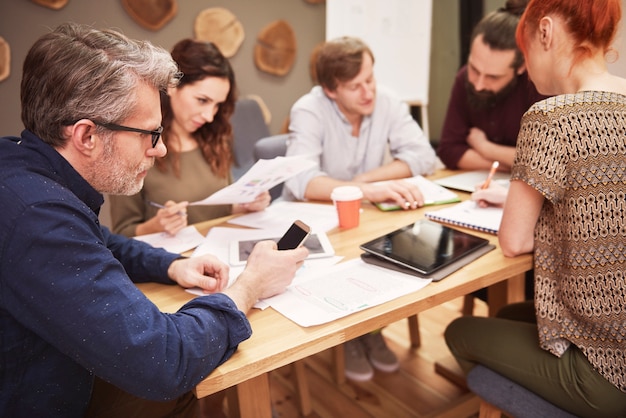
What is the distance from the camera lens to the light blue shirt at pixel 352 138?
209 centimetres

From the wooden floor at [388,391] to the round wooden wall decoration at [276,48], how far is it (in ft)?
7.18

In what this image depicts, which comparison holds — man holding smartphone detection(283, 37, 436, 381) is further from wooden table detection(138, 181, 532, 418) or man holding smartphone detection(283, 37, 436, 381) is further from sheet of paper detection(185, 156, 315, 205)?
wooden table detection(138, 181, 532, 418)

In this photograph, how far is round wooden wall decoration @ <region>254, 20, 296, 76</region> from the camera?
3574 millimetres

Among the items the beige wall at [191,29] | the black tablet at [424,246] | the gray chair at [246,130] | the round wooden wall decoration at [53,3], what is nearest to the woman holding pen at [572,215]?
the black tablet at [424,246]

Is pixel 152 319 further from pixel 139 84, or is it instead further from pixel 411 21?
pixel 411 21

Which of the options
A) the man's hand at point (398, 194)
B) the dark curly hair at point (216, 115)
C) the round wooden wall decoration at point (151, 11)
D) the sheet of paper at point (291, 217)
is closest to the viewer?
the sheet of paper at point (291, 217)

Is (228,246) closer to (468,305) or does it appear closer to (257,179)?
(257,179)

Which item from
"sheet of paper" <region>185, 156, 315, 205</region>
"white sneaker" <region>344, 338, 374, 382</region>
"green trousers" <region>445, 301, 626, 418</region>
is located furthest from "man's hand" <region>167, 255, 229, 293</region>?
"white sneaker" <region>344, 338, 374, 382</region>

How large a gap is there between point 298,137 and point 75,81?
1248mm

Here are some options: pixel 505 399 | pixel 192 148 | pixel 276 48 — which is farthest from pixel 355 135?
pixel 276 48

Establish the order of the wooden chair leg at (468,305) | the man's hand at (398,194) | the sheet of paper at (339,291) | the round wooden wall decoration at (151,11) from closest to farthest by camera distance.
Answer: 1. the sheet of paper at (339,291)
2. the man's hand at (398,194)
3. the wooden chair leg at (468,305)
4. the round wooden wall decoration at (151,11)

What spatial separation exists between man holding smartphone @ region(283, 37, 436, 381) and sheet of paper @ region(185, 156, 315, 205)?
1.08 ft

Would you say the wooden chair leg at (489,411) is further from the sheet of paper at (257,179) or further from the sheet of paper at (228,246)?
the sheet of paper at (257,179)

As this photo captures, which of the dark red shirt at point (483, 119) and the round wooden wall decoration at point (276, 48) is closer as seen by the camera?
the dark red shirt at point (483, 119)
